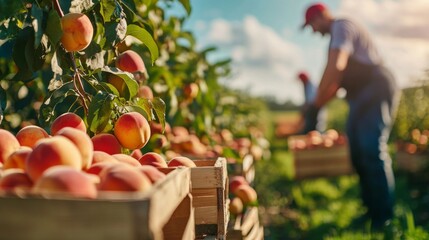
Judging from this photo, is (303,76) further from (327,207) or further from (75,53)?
(75,53)

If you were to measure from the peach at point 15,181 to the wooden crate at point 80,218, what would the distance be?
150 mm

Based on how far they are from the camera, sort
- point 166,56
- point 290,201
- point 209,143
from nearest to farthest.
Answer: point 166,56 → point 209,143 → point 290,201

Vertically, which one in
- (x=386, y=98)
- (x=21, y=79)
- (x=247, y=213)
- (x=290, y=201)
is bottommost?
(x=290, y=201)

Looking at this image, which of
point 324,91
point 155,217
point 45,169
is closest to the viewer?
point 155,217

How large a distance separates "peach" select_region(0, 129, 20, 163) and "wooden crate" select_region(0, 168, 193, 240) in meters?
0.43

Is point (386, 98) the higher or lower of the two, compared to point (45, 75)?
lower

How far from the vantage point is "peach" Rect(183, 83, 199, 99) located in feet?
11.7

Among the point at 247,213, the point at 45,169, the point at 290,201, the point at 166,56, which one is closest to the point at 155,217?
the point at 45,169

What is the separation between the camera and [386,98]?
4.27 m

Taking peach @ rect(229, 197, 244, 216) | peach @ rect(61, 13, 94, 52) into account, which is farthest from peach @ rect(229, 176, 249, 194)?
peach @ rect(61, 13, 94, 52)

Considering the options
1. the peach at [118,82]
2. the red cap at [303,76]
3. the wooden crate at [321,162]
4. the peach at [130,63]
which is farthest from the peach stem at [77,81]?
the red cap at [303,76]

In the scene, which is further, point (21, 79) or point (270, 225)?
point (270, 225)

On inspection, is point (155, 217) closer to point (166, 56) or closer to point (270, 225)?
point (166, 56)

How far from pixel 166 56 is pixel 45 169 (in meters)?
2.43
